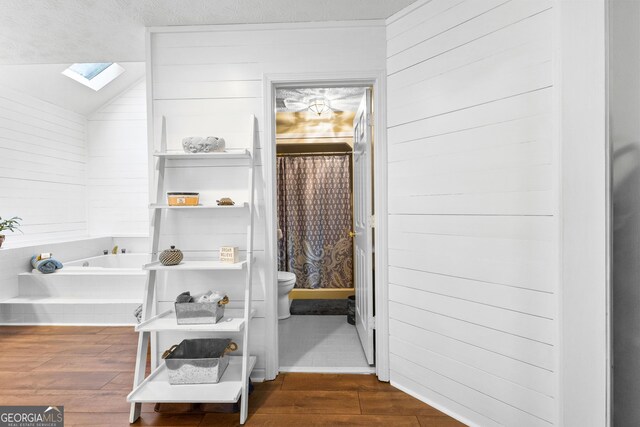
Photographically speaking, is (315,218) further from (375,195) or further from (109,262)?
(109,262)

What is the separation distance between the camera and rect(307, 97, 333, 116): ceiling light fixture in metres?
3.97

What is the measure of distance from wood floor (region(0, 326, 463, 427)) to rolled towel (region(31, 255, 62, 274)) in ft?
2.80

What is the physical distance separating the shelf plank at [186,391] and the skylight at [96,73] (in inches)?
139

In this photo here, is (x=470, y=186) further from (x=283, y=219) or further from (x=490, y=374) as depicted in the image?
(x=283, y=219)

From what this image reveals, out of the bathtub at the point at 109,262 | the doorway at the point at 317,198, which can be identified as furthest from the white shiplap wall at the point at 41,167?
the doorway at the point at 317,198

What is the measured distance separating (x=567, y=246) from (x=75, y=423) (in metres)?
2.49

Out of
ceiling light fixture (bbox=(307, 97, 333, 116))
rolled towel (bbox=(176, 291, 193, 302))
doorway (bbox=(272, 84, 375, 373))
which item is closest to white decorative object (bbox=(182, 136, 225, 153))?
rolled towel (bbox=(176, 291, 193, 302))

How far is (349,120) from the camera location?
4.47m

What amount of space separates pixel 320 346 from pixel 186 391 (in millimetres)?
1183

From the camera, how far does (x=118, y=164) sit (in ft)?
15.2

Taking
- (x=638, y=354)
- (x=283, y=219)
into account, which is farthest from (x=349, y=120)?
(x=638, y=354)

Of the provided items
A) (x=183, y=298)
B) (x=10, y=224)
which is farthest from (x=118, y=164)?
(x=183, y=298)

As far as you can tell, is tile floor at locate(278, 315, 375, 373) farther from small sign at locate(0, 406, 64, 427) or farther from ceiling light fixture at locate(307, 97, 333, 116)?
ceiling light fixture at locate(307, 97, 333, 116)

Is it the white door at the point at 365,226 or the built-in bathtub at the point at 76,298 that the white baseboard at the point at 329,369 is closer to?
the white door at the point at 365,226
